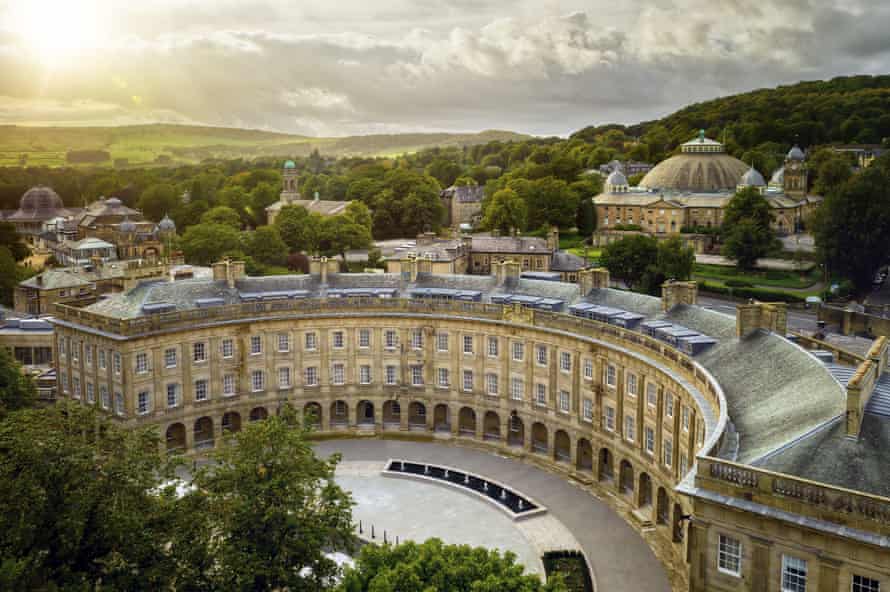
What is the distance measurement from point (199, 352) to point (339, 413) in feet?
47.2

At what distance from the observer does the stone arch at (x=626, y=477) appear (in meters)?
61.0

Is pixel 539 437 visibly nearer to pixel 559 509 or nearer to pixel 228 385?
pixel 559 509

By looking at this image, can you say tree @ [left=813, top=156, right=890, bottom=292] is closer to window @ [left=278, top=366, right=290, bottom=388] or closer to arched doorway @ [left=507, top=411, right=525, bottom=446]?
arched doorway @ [left=507, top=411, right=525, bottom=446]

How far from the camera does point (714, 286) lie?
369 feet

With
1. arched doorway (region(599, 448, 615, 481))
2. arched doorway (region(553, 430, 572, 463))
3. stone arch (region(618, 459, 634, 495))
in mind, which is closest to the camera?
stone arch (region(618, 459, 634, 495))

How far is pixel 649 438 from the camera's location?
5688 cm

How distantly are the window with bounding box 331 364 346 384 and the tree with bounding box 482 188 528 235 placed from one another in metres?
80.0

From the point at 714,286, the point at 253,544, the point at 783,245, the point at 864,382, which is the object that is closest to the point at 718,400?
the point at 864,382

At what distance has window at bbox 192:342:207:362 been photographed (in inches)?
2731

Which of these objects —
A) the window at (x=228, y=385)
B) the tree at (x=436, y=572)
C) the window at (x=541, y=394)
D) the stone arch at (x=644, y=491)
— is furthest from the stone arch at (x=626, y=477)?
the window at (x=228, y=385)

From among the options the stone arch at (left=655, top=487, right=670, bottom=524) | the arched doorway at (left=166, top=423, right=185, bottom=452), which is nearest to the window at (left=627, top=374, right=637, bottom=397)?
the stone arch at (left=655, top=487, right=670, bottom=524)

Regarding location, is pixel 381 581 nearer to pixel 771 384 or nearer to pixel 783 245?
pixel 771 384

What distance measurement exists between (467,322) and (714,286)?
5402cm

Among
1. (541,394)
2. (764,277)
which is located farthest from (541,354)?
(764,277)
